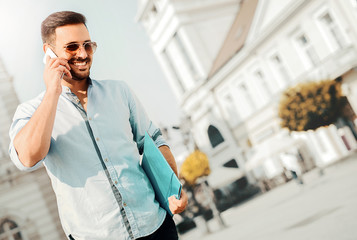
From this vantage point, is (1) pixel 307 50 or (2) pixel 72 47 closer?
(2) pixel 72 47

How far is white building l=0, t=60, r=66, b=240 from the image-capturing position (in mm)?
12102

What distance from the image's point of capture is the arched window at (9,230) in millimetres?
12125

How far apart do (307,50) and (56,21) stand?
20.0 meters

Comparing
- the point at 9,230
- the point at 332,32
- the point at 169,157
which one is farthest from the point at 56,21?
the point at 332,32

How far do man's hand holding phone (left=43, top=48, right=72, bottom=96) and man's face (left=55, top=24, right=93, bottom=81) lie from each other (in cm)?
8

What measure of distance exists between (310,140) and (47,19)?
66.7 ft

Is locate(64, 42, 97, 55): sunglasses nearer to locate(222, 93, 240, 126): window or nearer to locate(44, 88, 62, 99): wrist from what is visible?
locate(44, 88, 62, 99): wrist

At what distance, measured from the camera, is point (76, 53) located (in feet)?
6.08

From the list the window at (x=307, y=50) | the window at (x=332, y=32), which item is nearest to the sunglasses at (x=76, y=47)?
the window at (x=332, y=32)

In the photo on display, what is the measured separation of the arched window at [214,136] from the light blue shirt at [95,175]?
2796 cm

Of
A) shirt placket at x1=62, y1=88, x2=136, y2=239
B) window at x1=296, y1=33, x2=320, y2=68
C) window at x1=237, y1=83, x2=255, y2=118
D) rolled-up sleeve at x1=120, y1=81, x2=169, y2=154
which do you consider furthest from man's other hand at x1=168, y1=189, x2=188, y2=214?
window at x1=237, y1=83, x2=255, y2=118

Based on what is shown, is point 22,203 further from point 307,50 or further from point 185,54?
point 185,54

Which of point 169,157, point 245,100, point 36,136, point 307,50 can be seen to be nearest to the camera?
point 36,136

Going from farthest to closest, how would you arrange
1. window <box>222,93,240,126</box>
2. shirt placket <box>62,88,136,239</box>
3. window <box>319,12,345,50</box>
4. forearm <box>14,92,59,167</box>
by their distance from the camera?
window <box>222,93,240,126</box> < window <box>319,12,345,50</box> < shirt placket <box>62,88,136,239</box> < forearm <box>14,92,59,167</box>
